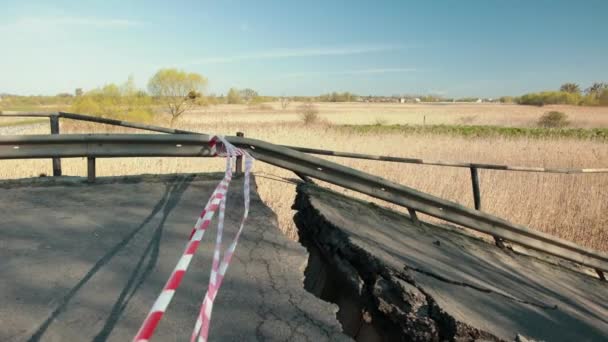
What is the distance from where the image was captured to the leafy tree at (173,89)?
38281 mm

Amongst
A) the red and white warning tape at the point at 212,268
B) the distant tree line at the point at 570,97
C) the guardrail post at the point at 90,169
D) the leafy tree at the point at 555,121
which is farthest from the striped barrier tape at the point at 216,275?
the distant tree line at the point at 570,97

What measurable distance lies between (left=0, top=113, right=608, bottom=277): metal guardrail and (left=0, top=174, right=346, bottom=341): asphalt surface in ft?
1.35

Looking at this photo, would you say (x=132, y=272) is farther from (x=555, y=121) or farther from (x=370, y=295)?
(x=555, y=121)

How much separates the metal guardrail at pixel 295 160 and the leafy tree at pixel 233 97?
368ft

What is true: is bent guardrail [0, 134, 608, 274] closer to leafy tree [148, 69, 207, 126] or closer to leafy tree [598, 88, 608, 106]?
leafy tree [148, 69, 207, 126]

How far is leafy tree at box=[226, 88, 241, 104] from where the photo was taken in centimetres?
11400

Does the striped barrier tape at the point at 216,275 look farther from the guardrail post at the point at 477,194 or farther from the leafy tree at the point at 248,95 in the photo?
the leafy tree at the point at 248,95

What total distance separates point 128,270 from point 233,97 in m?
115

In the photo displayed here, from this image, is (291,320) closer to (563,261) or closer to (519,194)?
(563,261)

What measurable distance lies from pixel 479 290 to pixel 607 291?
2.43 m

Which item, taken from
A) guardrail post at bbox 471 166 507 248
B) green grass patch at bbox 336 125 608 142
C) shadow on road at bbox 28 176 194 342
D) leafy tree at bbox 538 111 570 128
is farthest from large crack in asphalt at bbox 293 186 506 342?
leafy tree at bbox 538 111 570 128

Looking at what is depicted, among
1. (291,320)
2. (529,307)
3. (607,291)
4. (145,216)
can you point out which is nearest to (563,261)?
(607,291)

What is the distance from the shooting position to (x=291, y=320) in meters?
2.43

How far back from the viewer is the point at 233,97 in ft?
375
